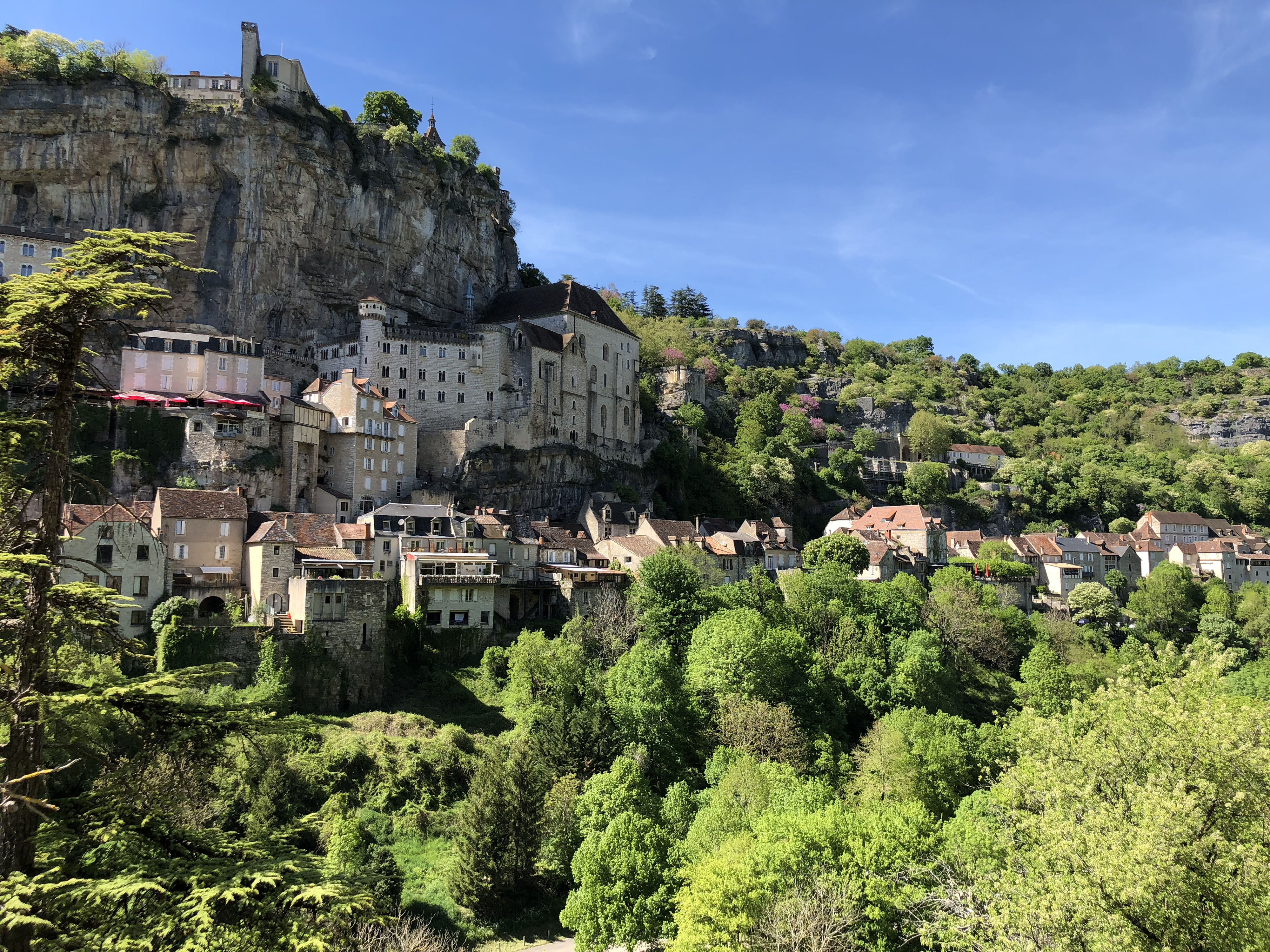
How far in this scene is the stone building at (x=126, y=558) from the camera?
38.2m

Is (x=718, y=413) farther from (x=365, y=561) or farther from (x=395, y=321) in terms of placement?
(x=365, y=561)

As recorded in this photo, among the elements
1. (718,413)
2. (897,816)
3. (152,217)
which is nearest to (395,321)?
(152,217)

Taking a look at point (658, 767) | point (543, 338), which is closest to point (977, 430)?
point (543, 338)

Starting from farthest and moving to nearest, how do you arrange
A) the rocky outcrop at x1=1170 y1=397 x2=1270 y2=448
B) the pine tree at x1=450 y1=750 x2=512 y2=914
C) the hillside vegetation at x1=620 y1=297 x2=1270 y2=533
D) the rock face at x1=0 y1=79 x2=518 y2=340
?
the rocky outcrop at x1=1170 y1=397 x2=1270 y2=448, the hillside vegetation at x1=620 y1=297 x2=1270 y2=533, the rock face at x1=0 y1=79 x2=518 y2=340, the pine tree at x1=450 y1=750 x2=512 y2=914

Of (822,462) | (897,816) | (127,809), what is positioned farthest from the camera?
(822,462)

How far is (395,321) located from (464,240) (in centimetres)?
1214

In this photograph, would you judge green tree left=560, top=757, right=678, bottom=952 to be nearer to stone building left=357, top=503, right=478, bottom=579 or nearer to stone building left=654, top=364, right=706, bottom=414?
stone building left=357, top=503, right=478, bottom=579

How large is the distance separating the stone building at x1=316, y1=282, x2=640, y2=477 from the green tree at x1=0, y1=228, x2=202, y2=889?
5031cm

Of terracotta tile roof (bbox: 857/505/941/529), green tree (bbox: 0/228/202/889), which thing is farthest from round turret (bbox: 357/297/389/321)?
green tree (bbox: 0/228/202/889)

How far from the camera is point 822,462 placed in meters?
95.4

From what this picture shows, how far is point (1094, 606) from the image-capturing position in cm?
7162

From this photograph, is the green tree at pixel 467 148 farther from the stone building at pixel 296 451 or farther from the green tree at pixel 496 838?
the green tree at pixel 496 838

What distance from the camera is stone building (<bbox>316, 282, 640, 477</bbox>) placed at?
62.7 meters

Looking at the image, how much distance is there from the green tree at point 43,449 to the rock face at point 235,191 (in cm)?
5636
